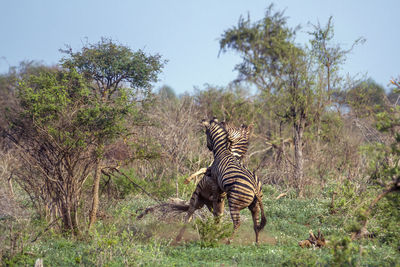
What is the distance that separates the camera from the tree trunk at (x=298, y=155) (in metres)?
16.0

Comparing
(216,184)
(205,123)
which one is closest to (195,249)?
(216,184)

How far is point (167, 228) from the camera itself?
10.5 m

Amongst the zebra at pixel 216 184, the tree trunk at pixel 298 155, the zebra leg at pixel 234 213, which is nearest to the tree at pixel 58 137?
the zebra at pixel 216 184

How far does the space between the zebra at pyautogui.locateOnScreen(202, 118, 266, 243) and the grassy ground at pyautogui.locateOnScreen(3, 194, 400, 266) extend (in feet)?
2.16

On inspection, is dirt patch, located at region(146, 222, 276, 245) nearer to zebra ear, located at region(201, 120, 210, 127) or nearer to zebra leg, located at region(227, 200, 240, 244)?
zebra leg, located at region(227, 200, 240, 244)

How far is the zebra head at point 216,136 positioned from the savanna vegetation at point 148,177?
134 centimetres

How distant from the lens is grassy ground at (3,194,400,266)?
7102mm

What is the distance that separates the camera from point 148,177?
53.2 ft

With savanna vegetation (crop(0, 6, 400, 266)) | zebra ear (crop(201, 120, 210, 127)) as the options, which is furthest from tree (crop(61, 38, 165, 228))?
zebra ear (crop(201, 120, 210, 127))

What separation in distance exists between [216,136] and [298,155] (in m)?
7.52

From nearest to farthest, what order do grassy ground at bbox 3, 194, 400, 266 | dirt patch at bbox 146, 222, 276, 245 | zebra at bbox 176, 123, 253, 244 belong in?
grassy ground at bbox 3, 194, 400, 266
dirt patch at bbox 146, 222, 276, 245
zebra at bbox 176, 123, 253, 244

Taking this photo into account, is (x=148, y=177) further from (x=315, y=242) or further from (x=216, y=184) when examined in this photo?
(x=315, y=242)

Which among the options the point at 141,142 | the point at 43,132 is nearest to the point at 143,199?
the point at 141,142

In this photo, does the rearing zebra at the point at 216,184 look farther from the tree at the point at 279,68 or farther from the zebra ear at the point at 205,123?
the tree at the point at 279,68
